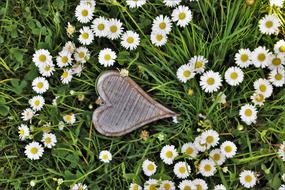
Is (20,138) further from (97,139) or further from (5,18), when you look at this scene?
(5,18)

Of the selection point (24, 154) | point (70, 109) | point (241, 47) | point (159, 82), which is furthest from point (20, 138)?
point (241, 47)

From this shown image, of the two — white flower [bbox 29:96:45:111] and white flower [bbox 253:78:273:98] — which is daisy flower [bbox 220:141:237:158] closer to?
white flower [bbox 253:78:273:98]

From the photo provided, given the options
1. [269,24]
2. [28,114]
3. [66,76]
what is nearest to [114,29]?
[66,76]

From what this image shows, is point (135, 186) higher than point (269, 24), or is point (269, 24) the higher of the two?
point (269, 24)

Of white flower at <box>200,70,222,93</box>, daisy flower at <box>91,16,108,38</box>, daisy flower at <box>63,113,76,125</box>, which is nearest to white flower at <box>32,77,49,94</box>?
daisy flower at <box>63,113,76,125</box>

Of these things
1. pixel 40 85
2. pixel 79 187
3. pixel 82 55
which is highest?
pixel 82 55

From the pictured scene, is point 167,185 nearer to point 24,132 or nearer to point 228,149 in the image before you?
point 228,149
